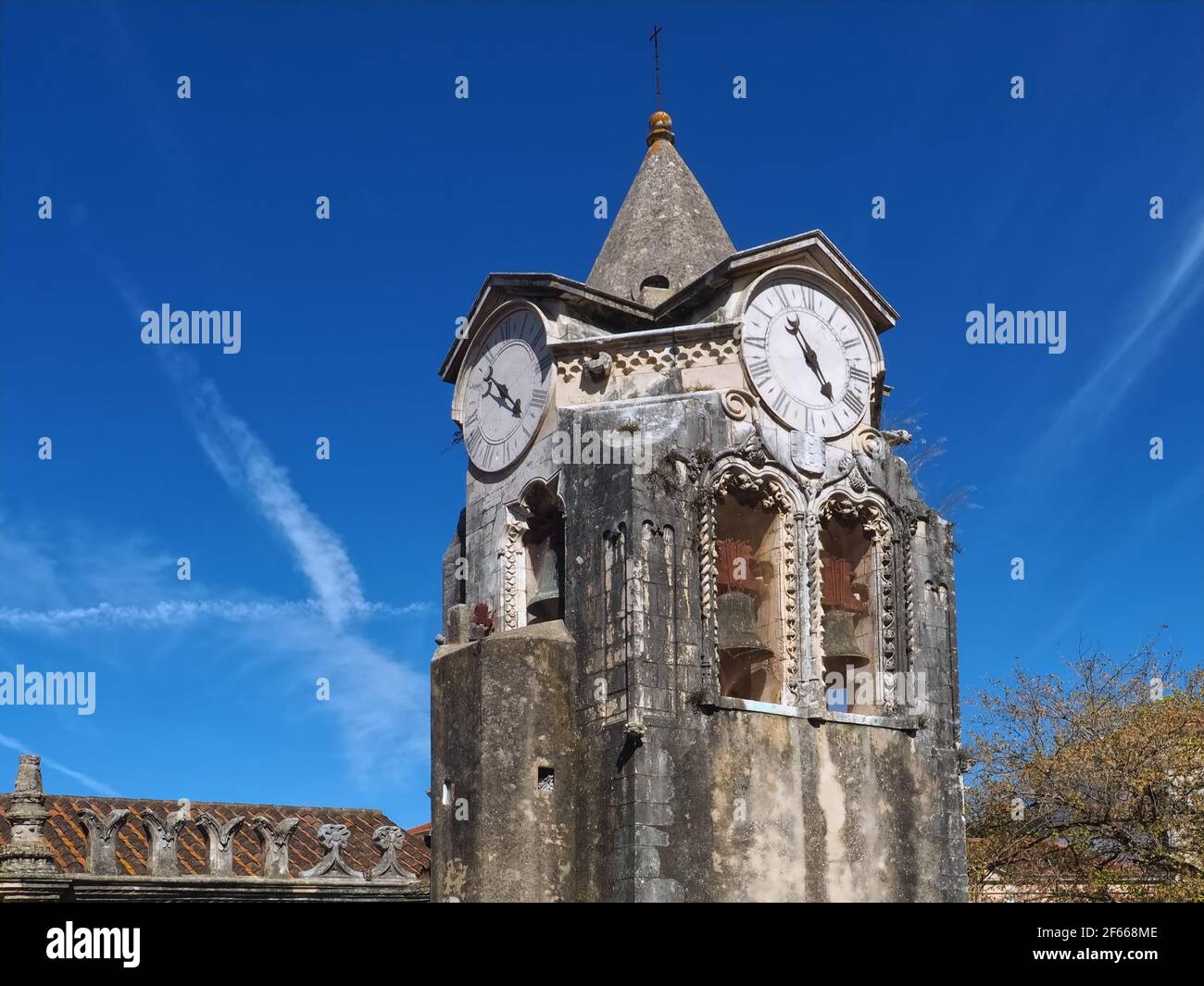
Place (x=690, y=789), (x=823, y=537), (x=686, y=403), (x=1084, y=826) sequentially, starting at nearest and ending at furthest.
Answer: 1. (x=690, y=789)
2. (x=686, y=403)
3. (x=823, y=537)
4. (x=1084, y=826)

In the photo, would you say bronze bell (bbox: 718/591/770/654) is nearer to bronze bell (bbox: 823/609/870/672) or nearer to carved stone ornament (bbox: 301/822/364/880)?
bronze bell (bbox: 823/609/870/672)

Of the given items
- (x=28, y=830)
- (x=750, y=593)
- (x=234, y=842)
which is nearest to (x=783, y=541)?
(x=750, y=593)

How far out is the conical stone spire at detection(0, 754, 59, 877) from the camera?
26219 mm

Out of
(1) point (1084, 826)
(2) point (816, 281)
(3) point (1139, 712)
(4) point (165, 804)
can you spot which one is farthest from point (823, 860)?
(4) point (165, 804)

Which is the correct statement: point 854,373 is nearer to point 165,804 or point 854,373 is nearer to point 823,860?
point 823,860

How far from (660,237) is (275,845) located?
13875mm

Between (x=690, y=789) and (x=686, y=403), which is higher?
(x=686, y=403)

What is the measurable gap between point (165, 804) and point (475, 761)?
1377cm

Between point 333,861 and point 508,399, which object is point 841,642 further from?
point 333,861

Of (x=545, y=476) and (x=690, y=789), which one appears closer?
(x=690, y=789)

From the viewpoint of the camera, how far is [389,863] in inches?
1246

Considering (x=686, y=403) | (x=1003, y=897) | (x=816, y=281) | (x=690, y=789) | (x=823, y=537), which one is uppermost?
(x=816, y=281)

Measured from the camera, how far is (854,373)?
22.8 metres
